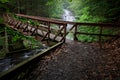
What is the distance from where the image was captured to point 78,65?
5.52m

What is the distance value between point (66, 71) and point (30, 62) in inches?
55.5

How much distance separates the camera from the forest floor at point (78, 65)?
4633mm

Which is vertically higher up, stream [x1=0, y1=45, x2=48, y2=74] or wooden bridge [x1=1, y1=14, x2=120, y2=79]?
wooden bridge [x1=1, y1=14, x2=120, y2=79]

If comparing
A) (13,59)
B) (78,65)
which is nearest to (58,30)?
(13,59)

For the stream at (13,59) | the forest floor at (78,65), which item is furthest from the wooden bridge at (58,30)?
the forest floor at (78,65)

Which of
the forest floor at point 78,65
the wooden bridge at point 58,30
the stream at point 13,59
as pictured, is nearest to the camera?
the forest floor at point 78,65

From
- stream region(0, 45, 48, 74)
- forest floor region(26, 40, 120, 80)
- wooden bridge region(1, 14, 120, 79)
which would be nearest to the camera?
Result: forest floor region(26, 40, 120, 80)

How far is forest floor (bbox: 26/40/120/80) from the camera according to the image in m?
4.63

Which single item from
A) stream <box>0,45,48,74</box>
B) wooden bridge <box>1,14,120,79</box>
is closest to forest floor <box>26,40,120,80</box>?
wooden bridge <box>1,14,120,79</box>

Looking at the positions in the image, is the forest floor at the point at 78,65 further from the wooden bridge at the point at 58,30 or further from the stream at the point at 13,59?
the stream at the point at 13,59

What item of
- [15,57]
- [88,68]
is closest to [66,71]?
[88,68]

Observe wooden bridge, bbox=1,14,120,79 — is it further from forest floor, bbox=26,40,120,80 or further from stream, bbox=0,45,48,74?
forest floor, bbox=26,40,120,80

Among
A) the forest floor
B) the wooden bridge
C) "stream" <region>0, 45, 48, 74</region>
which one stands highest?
the wooden bridge

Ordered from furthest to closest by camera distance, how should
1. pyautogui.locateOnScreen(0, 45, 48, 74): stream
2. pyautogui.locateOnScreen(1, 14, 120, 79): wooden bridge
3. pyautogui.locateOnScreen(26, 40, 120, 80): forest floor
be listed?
pyautogui.locateOnScreen(1, 14, 120, 79): wooden bridge, pyautogui.locateOnScreen(0, 45, 48, 74): stream, pyautogui.locateOnScreen(26, 40, 120, 80): forest floor
